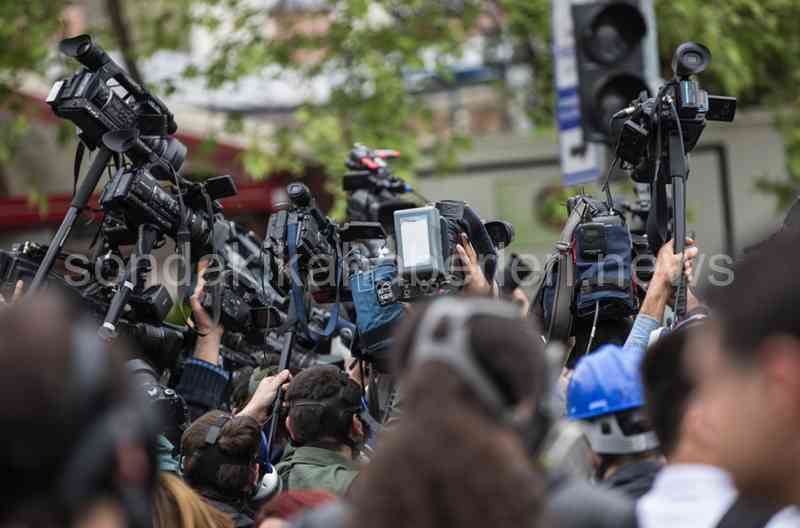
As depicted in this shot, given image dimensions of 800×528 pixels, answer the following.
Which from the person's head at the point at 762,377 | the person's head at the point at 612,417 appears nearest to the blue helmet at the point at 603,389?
the person's head at the point at 612,417

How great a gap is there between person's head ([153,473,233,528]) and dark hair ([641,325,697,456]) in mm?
1289

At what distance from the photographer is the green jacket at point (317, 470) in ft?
15.2

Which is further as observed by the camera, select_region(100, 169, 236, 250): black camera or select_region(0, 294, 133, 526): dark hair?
select_region(100, 169, 236, 250): black camera

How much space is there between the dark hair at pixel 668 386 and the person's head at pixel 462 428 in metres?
0.59

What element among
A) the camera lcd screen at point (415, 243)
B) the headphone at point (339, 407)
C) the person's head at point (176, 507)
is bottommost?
the person's head at point (176, 507)

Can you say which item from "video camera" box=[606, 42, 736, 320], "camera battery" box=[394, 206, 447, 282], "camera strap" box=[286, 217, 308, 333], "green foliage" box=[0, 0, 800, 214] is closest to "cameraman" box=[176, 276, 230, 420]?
"camera strap" box=[286, 217, 308, 333]

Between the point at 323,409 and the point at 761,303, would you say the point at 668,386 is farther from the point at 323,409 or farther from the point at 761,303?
the point at 323,409

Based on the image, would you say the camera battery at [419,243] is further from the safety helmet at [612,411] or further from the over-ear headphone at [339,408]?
the safety helmet at [612,411]

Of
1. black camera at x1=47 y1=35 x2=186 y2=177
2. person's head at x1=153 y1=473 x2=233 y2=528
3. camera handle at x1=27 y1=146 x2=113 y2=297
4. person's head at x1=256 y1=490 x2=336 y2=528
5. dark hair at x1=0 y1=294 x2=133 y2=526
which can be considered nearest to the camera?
dark hair at x1=0 y1=294 x2=133 y2=526

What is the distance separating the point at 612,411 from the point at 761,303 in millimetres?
762

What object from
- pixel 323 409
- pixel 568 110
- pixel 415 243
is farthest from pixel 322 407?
pixel 568 110

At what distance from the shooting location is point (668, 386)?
2.93 meters

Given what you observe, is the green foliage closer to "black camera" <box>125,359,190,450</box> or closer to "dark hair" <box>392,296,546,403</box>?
"black camera" <box>125,359,190,450</box>

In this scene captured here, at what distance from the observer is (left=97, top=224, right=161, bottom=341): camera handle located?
5.21 meters
